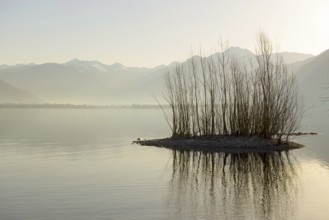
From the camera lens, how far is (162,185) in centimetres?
1811

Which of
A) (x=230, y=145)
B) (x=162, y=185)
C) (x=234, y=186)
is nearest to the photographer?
(x=234, y=186)

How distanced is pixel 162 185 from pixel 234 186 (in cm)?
289

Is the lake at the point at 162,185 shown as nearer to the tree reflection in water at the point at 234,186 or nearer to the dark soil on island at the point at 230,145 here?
the tree reflection in water at the point at 234,186

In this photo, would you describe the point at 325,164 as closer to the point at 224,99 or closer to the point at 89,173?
the point at 224,99

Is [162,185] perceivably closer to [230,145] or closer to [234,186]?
[234,186]

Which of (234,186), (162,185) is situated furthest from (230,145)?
(162,185)

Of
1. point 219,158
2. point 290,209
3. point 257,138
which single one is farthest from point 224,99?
point 290,209

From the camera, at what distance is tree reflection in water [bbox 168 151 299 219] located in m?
13.6

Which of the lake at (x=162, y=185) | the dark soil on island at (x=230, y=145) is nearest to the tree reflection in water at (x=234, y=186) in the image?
the lake at (x=162, y=185)

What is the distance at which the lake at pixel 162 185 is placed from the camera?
13719 mm

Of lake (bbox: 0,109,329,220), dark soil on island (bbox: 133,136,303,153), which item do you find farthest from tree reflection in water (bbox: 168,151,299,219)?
dark soil on island (bbox: 133,136,303,153)

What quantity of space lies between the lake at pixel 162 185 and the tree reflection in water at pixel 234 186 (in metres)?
0.03

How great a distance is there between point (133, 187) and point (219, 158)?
9.61 meters

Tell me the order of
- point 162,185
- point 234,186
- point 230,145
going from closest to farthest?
point 234,186, point 162,185, point 230,145
